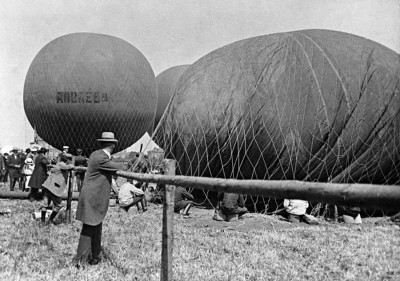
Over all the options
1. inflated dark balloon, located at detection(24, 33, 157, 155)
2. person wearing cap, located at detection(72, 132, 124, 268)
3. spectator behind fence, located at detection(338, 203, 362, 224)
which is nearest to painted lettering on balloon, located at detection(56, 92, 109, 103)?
inflated dark balloon, located at detection(24, 33, 157, 155)

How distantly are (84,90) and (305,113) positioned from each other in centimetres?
1003

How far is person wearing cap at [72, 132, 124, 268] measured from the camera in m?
5.53

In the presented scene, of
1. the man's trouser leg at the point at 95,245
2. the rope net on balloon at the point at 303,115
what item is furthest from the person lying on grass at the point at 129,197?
the man's trouser leg at the point at 95,245

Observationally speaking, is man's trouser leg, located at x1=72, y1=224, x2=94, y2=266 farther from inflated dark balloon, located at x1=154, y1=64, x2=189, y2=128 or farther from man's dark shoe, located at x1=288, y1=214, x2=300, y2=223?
inflated dark balloon, located at x1=154, y1=64, x2=189, y2=128

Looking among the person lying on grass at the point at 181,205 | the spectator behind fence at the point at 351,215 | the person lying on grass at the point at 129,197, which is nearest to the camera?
the spectator behind fence at the point at 351,215

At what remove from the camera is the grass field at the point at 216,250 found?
4.97m

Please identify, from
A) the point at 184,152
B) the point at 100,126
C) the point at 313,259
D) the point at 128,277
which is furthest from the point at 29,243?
the point at 100,126

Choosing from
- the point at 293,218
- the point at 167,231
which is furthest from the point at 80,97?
the point at 167,231

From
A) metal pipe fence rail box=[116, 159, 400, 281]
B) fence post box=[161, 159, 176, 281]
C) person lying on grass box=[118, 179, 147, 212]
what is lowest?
person lying on grass box=[118, 179, 147, 212]

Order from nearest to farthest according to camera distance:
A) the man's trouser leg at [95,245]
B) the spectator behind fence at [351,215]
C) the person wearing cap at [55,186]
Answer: the man's trouser leg at [95,245]
the person wearing cap at [55,186]
the spectator behind fence at [351,215]

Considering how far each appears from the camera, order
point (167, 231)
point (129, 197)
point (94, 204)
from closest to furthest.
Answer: point (167, 231)
point (94, 204)
point (129, 197)

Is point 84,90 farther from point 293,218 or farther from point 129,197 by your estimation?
point 293,218

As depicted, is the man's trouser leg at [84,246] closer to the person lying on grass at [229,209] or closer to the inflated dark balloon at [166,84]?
the person lying on grass at [229,209]

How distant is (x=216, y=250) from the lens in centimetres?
621
